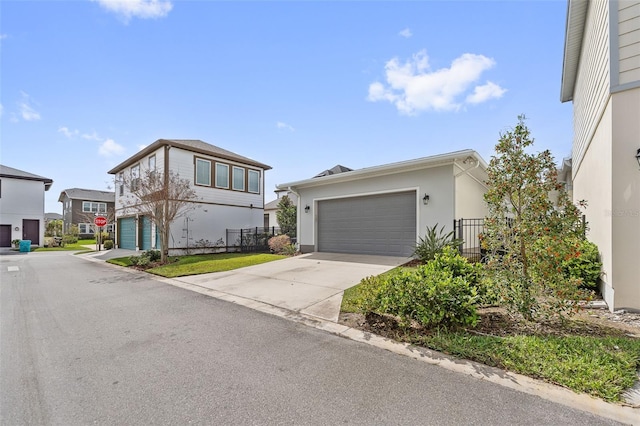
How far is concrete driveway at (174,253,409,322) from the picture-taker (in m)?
5.34

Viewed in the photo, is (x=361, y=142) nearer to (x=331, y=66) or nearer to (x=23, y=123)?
(x=331, y=66)

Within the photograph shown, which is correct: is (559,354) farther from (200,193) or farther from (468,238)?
(200,193)

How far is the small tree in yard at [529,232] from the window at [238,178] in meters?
A: 15.4

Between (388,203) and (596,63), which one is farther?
(388,203)

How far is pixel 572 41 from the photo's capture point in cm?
819

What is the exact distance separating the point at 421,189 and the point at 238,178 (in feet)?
38.3

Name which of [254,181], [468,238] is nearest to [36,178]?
[254,181]

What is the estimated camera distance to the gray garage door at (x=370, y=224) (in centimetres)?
1038

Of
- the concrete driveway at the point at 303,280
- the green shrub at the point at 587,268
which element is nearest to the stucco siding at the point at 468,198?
the concrete driveway at the point at 303,280

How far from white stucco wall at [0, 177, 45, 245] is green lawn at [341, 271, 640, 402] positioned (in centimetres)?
3184

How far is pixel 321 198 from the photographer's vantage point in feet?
41.5

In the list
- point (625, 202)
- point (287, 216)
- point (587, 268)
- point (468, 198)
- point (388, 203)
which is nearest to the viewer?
point (625, 202)

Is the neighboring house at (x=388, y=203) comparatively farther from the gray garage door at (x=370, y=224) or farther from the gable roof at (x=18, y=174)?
the gable roof at (x=18, y=174)

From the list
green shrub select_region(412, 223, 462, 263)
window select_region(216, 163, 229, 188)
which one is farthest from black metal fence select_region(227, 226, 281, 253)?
green shrub select_region(412, 223, 462, 263)
